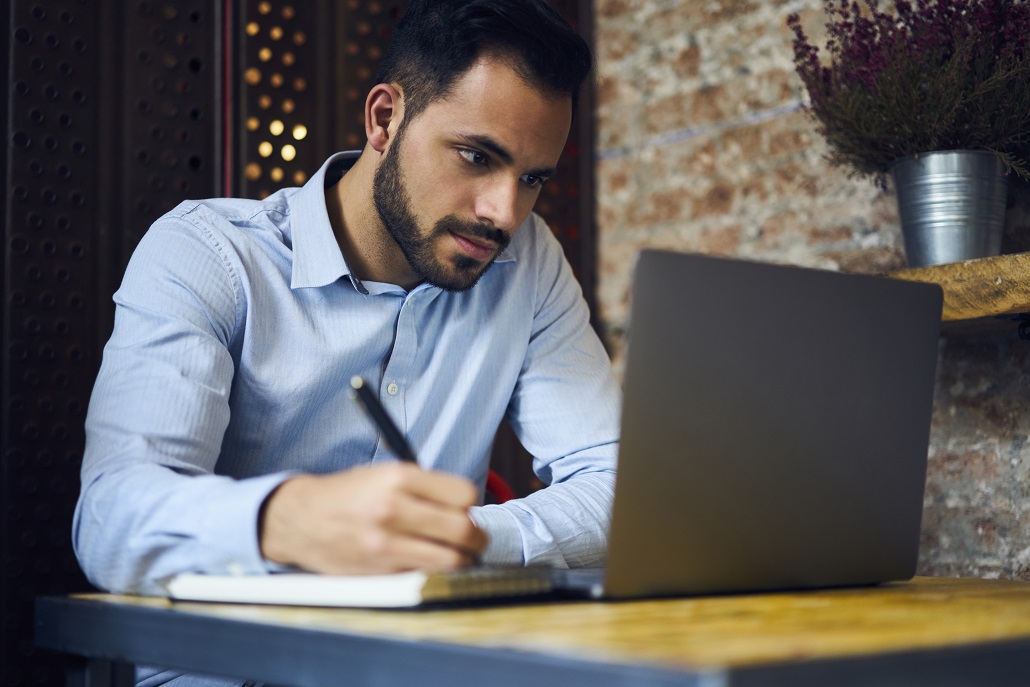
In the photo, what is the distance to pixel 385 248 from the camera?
4.86ft

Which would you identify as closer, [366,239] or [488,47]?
[488,47]

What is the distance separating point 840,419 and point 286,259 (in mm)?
741

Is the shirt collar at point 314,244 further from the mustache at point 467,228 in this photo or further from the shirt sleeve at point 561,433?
the shirt sleeve at point 561,433

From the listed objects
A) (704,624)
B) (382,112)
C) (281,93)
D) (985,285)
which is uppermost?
(281,93)

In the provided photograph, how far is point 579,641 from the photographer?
58 cm

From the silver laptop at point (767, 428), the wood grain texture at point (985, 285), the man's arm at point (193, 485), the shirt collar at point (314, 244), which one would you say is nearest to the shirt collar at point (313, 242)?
the shirt collar at point (314, 244)

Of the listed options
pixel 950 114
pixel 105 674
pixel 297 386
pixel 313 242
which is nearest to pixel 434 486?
pixel 105 674

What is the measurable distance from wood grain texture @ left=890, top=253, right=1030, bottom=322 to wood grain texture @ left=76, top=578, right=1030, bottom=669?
26.8 inches

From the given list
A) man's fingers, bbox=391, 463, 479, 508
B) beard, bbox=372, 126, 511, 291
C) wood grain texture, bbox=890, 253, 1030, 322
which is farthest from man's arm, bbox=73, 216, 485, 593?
wood grain texture, bbox=890, 253, 1030, 322

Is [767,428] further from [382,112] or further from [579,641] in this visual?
[382,112]

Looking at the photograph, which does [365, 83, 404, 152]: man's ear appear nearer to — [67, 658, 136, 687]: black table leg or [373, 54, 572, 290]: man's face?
[373, 54, 572, 290]: man's face

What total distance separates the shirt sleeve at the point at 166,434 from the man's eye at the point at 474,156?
0.33 metres

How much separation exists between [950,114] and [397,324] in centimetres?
85

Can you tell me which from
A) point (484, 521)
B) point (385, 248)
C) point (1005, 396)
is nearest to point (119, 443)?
point (484, 521)
